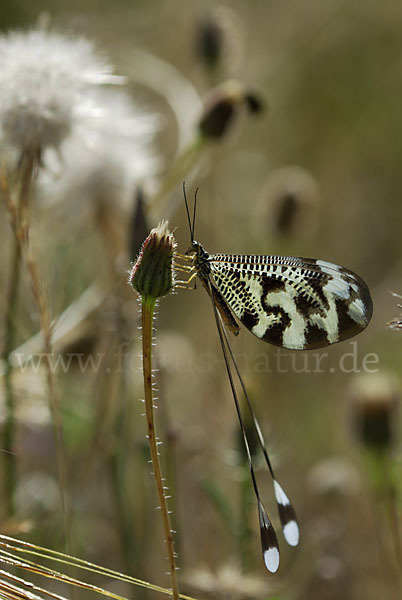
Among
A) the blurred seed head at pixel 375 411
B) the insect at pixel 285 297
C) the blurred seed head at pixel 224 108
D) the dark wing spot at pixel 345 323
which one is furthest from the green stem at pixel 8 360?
the blurred seed head at pixel 375 411

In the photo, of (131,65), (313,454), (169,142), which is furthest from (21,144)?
(169,142)

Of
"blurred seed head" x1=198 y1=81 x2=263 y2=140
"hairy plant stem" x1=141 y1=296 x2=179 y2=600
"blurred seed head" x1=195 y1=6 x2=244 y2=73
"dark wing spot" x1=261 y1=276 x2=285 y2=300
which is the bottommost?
"hairy plant stem" x1=141 y1=296 x2=179 y2=600

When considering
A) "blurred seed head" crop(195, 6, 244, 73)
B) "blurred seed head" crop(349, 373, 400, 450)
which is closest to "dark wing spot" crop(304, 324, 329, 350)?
"blurred seed head" crop(349, 373, 400, 450)

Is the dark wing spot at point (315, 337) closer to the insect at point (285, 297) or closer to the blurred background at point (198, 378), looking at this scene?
the insect at point (285, 297)

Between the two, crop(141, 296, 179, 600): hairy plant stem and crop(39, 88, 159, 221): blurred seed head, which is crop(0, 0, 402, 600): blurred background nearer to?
crop(39, 88, 159, 221): blurred seed head

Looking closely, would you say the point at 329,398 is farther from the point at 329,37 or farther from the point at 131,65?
the point at 329,37

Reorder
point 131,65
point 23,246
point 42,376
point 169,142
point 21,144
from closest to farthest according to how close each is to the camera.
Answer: point 23,246 < point 21,144 < point 42,376 < point 131,65 < point 169,142

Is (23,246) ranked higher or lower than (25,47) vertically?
lower

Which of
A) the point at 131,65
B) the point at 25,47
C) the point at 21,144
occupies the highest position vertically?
the point at 131,65
